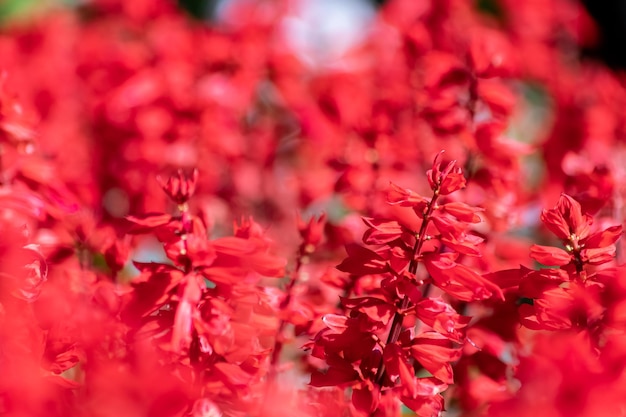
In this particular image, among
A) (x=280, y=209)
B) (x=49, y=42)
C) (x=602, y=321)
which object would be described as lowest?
(x=280, y=209)

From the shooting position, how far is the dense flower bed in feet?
2.05

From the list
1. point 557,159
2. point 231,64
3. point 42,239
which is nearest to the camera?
point 42,239

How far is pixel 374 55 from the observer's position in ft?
5.77

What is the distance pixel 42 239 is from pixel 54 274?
6 centimetres

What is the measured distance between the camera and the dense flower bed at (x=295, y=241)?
2.05 feet

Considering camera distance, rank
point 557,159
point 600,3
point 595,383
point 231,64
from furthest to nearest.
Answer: point 600,3 < point 231,64 < point 557,159 < point 595,383

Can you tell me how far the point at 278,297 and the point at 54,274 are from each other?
263 mm

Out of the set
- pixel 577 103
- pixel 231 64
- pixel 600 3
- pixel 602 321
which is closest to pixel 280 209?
pixel 231 64

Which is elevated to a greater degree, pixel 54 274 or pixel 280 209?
pixel 54 274

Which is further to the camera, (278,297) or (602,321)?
(278,297)

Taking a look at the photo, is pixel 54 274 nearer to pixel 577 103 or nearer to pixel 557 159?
pixel 557 159

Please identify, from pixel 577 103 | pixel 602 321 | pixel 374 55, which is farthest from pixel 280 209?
pixel 602 321

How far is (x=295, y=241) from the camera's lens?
4.66 feet

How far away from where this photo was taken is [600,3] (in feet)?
9.87
